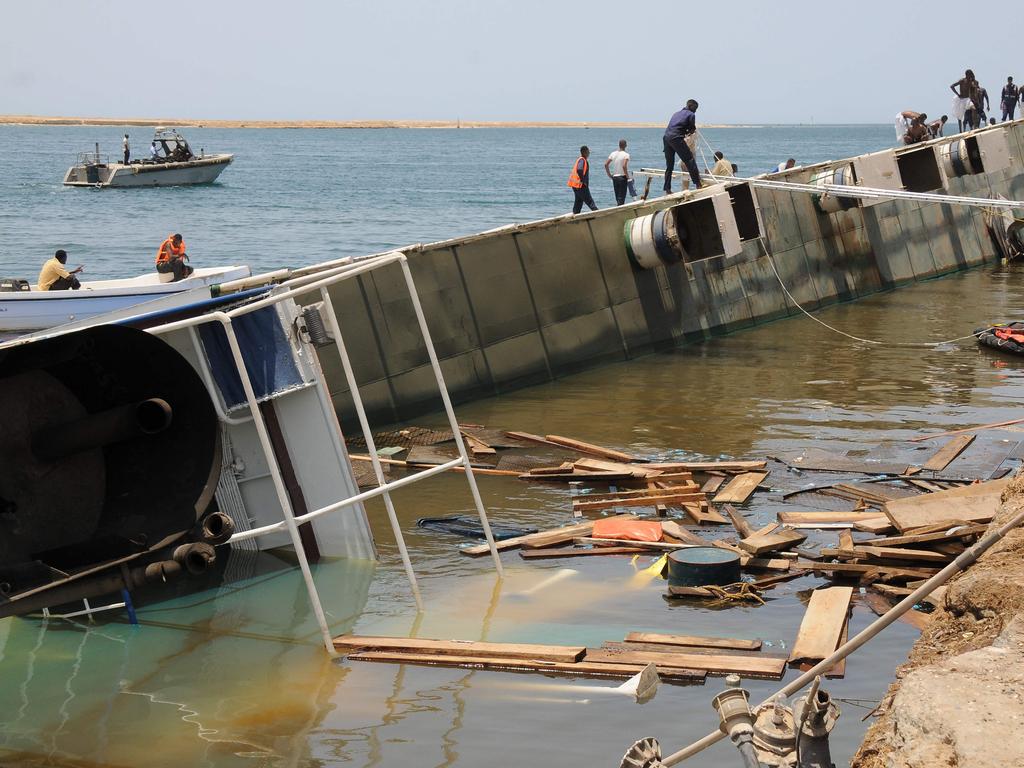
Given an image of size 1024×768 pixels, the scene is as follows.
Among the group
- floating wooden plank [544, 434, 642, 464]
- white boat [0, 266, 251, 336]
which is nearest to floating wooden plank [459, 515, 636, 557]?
floating wooden plank [544, 434, 642, 464]

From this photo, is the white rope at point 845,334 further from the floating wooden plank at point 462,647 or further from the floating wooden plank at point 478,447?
the floating wooden plank at point 462,647

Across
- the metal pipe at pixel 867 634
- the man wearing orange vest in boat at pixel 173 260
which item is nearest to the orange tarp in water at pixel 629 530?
the metal pipe at pixel 867 634

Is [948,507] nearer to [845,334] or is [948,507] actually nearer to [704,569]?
[704,569]

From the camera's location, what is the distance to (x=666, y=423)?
17.8 metres

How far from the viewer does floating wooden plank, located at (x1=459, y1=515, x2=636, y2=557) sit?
12.0m

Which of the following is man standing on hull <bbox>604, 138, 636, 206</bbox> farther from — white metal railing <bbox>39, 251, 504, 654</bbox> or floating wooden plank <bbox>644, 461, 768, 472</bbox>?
white metal railing <bbox>39, 251, 504, 654</bbox>

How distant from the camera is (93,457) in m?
6.86

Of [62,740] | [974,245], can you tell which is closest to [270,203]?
[974,245]

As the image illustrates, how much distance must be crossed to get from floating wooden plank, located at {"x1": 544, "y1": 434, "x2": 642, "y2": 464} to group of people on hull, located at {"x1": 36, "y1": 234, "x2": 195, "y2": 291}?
12.0 metres

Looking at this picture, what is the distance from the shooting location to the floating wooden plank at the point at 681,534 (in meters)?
11.7

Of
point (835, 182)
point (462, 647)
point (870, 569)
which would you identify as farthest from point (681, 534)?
point (835, 182)

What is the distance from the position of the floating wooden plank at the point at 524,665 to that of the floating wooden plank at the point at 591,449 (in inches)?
252

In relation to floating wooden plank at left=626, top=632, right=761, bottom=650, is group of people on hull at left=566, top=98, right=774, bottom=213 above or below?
above

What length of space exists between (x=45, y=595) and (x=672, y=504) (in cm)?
817
